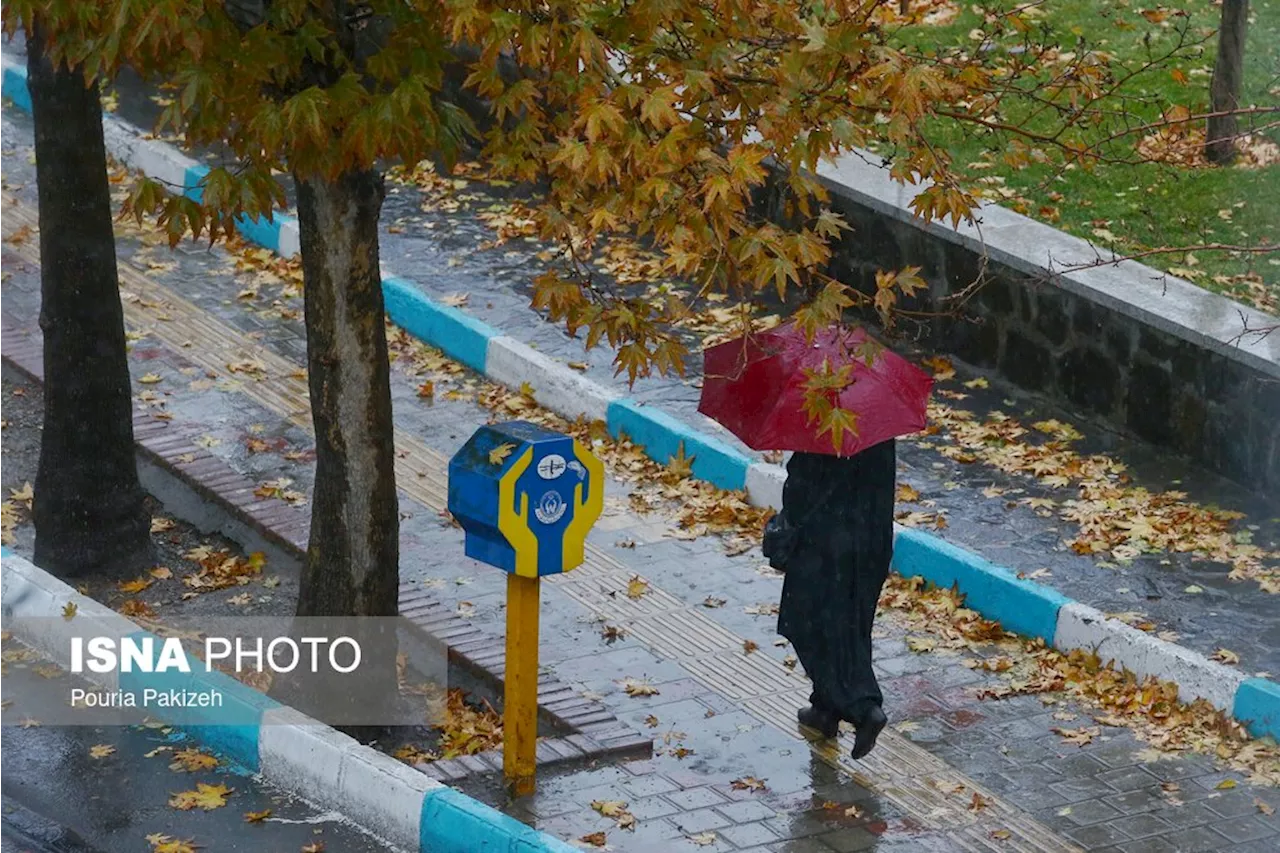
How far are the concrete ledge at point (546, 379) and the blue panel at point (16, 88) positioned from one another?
6.72 m

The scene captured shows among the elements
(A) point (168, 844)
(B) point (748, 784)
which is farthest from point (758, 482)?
(A) point (168, 844)

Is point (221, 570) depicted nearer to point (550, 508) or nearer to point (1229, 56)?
point (550, 508)

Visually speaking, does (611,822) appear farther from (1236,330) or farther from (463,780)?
(1236,330)

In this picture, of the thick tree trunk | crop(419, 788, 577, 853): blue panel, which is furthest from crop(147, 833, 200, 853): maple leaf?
the thick tree trunk

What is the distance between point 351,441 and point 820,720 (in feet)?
7.41

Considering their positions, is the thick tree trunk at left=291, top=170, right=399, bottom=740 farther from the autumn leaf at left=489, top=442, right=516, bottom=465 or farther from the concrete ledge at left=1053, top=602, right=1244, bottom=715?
the concrete ledge at left=1053, top=602, right=1244, bottom=715

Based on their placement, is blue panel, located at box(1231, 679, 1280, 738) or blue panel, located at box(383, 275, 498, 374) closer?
blue panel, located at box(1231, 679, 1280, 738)

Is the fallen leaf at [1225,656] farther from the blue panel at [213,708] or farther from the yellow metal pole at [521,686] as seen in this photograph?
the blue panel at [213,708]

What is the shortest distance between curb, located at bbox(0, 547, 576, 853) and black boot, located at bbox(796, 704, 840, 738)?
152cm

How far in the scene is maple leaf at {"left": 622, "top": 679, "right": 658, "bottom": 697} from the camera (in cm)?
866

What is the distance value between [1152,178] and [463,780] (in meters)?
7.69

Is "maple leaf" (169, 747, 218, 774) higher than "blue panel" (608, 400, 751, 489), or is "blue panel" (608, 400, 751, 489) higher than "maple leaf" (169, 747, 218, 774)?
"blue panel" (608, 400, 751, 489)

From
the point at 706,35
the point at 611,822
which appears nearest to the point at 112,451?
the point at 611,822

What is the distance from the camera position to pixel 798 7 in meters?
7.37
